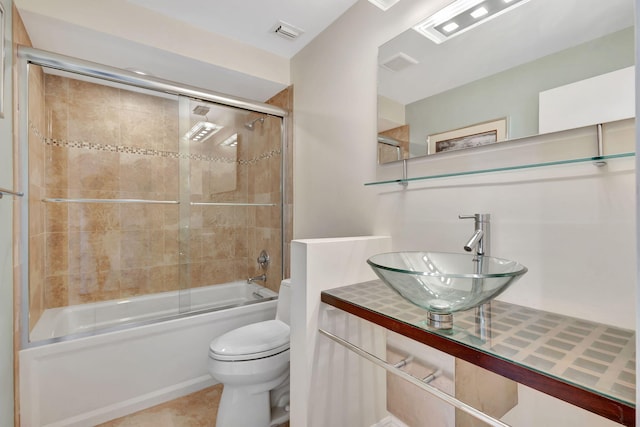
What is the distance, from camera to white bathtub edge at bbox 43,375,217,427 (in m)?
1.57

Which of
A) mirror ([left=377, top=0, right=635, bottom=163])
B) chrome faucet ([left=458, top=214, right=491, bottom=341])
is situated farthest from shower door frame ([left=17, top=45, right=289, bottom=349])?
chrome faucet ([left=458, top=214, right=491, bottom=341])

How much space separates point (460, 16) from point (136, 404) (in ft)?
8.63

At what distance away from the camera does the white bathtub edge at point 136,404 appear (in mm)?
1567

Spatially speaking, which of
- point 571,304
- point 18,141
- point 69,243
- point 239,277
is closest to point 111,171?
point 69,243

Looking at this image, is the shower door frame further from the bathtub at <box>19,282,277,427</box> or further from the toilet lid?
the toilet lid

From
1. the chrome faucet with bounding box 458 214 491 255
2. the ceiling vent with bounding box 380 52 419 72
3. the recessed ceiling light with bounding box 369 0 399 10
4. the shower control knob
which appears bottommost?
the shower control knob

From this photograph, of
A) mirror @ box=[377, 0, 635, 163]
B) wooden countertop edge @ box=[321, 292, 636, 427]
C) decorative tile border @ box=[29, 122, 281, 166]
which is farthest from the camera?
decorative tile border @ box=[29, 122, 281, 166]

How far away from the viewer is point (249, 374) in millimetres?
1425

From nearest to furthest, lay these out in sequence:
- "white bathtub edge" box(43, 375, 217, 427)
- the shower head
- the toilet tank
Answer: "white bathtub edge" box(43, 375, 217, 427) → the toilet tank → the shower head

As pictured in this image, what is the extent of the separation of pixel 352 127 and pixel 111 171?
1.96 meters

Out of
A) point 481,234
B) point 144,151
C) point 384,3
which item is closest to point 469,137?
point 481,234

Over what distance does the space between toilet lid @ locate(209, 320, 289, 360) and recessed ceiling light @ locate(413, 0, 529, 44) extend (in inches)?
66.5

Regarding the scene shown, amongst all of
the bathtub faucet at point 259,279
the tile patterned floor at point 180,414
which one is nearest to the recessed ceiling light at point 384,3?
the bathtub faucet at point 259,279

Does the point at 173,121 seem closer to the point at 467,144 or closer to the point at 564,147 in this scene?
the point at 467,144
